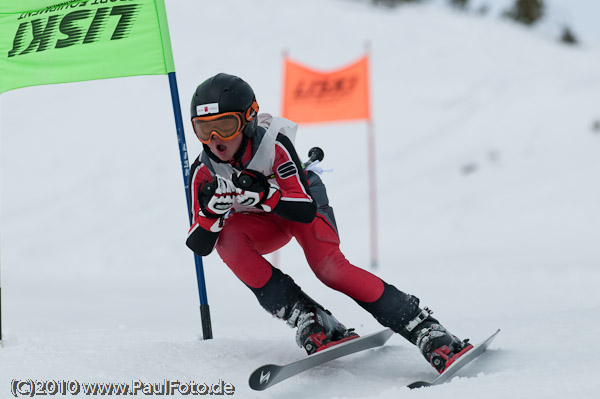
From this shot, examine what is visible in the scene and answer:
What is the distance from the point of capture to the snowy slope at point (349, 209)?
348cm

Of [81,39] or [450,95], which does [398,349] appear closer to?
[81,39]

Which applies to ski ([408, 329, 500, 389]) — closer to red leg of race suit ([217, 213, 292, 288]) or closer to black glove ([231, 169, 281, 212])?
red leg of race suit ([217, 213, 292, 288])

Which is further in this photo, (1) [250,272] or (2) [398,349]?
(2) [398,349]

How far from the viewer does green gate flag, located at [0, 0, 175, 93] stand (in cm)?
392

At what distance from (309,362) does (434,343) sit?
62 cm

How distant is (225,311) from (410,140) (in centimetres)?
978

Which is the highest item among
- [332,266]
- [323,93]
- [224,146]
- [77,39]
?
[77,39]

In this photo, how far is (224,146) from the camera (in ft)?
10.6

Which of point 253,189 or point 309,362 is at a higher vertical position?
point 253,189

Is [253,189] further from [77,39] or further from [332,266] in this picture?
[77,39]

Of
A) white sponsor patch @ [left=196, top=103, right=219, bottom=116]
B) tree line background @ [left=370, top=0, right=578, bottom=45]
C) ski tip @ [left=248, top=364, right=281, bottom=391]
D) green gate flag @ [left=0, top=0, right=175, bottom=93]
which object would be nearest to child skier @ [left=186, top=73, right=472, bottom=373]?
white sponsor patch @ [left=196, top=103, right=219, bottom=116]

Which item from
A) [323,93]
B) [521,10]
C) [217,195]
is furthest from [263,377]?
[521,10]

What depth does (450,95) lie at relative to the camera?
17.4m

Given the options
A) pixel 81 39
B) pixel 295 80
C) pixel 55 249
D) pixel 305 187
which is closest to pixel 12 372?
pixel 305 187
